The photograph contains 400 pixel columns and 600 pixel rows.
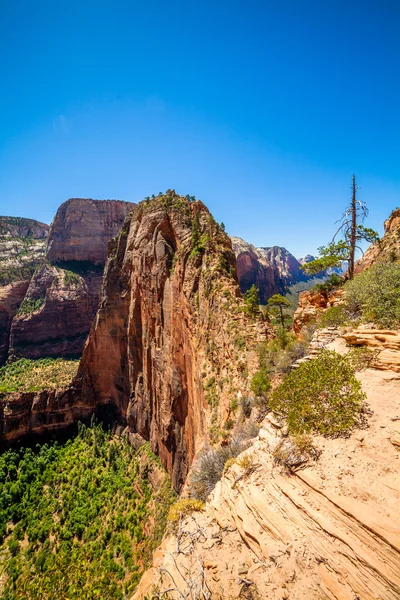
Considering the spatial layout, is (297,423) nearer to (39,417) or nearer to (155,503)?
(155,503)

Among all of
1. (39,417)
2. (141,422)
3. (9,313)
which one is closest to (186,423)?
(141,422)

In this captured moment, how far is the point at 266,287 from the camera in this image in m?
132

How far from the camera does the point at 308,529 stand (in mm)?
4629

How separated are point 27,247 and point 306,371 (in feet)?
413

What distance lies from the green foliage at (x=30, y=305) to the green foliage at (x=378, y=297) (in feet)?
276

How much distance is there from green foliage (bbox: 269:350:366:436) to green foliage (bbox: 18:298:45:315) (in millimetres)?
84481

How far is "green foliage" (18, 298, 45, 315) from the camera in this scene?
2958 inches

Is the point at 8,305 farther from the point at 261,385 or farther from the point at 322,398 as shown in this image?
the point at 322,398

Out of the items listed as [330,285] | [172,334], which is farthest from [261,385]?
[172,334]

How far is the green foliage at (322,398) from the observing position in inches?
252

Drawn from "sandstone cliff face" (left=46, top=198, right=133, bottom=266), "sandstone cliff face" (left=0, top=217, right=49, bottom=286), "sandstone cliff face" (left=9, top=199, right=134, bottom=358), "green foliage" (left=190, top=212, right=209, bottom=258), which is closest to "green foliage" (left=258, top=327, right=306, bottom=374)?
"green foliage" (left=190, top=212, right=209, bottom=258)

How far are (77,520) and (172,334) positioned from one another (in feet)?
72.1

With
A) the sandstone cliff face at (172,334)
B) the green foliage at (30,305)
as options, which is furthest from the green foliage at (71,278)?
the sandstone cliff face at (172,334)

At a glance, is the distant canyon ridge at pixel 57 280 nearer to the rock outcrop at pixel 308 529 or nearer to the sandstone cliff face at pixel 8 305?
the sandstone cliff face at pixel 8 305
